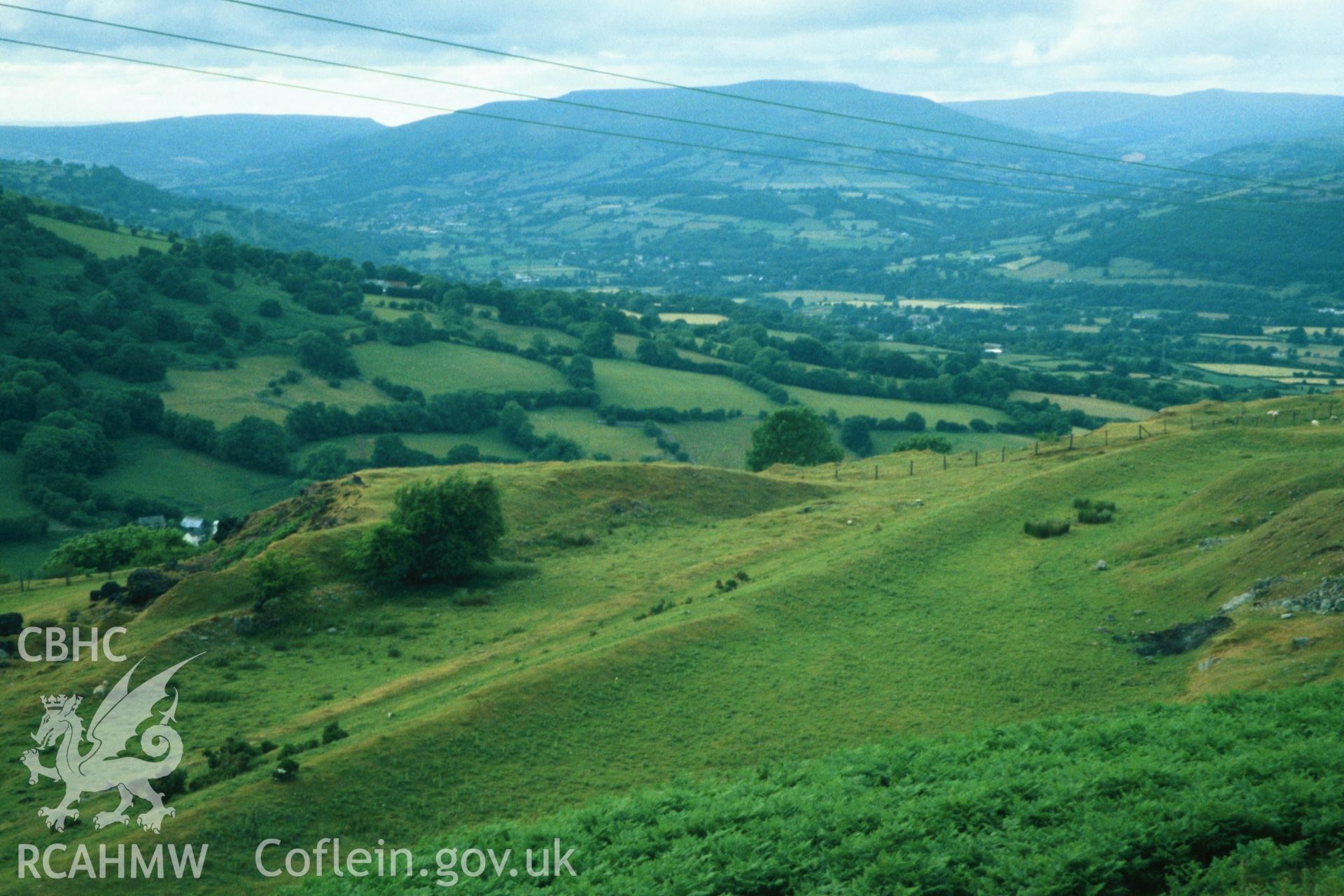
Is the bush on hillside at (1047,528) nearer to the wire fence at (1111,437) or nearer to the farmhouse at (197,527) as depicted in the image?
the wire fence at (1111,437)

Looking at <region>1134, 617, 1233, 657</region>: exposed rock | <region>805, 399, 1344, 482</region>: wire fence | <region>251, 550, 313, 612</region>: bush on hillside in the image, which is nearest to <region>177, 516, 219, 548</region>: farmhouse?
<region>251, 550, 313, 612</region>: bush on hillside

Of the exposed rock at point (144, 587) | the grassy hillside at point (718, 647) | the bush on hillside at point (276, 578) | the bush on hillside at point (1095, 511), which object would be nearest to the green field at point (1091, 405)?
the grassy hillside at point (718, 647)

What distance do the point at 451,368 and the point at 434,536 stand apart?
72.4 metres

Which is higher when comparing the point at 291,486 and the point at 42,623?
the point at 42,623

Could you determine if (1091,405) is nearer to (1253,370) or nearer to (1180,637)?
(1253,370)

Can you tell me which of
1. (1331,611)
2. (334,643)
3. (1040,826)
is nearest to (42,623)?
(334,643)

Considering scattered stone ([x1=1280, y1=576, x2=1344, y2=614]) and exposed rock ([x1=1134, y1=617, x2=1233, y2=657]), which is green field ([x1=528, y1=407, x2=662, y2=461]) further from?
scattered stone ([x1=1280, y1=576, x2=1344, y2=614])

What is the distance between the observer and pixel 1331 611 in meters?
26.9

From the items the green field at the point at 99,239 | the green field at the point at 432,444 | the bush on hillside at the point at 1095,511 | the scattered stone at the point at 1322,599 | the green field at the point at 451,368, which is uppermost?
the green field at the point at 99,239

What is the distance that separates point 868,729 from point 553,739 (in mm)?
7963

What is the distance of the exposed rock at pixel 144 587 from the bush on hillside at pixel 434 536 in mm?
6895

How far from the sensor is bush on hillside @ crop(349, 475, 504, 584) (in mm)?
38344

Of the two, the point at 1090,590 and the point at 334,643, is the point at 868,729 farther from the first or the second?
the point at 334,643

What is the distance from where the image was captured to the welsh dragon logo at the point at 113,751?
71.8 ft
